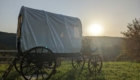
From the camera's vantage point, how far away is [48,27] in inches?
338

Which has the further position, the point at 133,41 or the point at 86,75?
the point at 133,41

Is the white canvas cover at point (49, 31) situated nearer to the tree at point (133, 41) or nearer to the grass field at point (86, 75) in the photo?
the grass field at point (86, 75)

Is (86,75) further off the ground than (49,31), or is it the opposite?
(49,31)

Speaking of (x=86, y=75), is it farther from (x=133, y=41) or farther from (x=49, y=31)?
(x=133, y=41)

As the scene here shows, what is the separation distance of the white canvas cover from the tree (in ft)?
71.5

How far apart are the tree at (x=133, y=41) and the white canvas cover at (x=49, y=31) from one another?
71.5ft

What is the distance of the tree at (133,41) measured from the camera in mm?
29000

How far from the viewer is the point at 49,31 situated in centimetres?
859

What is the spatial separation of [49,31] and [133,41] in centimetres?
2413

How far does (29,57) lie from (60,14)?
3210mm

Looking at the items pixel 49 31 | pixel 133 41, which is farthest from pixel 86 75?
pixel 133 41

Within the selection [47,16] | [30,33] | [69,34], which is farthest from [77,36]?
[30,33]

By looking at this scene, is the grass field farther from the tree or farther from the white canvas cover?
the tree

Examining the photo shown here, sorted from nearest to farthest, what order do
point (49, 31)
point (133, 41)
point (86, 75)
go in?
point (49, 31) < point (86, 75) < point (133, 41)
